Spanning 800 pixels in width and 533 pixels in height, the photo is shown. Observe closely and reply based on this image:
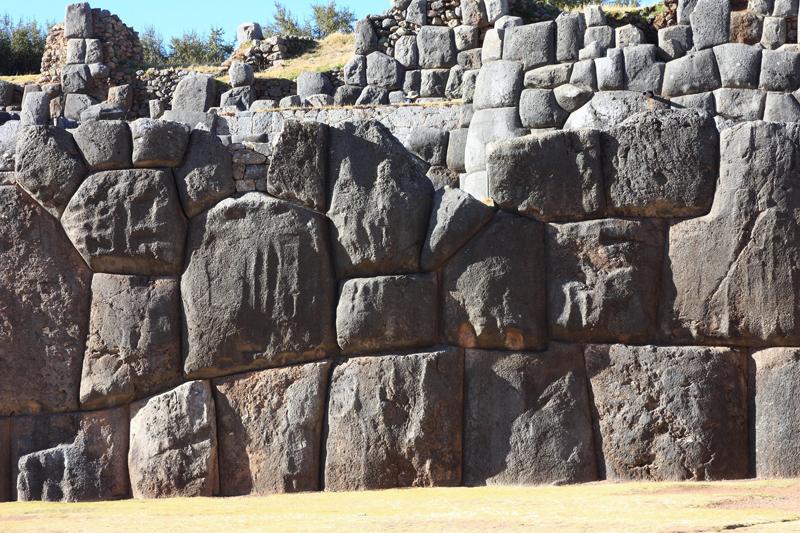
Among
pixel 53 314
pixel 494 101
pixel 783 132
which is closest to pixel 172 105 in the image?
pixel 494 101

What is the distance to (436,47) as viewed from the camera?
69.4 feet

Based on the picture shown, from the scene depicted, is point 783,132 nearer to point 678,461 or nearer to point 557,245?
point 557,245

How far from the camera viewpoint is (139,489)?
858 cm

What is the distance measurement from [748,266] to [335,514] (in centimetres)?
302

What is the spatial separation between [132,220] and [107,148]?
0.51 metres

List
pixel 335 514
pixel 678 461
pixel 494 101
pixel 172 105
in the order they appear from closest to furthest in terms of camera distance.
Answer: pixel 335 514 < pixel 678 461 < pixel 494 101 < pixel 172 105

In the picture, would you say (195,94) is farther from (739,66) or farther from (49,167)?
(49,167)

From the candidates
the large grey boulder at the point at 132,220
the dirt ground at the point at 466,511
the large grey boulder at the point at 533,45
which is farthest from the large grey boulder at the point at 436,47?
the dirt ground at the point at 466,511

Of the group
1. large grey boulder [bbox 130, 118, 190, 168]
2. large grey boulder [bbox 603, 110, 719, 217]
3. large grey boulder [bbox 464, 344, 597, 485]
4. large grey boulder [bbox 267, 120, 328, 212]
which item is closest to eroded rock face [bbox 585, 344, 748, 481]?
large grey boulder [bbox 464, 344, 597, 485]

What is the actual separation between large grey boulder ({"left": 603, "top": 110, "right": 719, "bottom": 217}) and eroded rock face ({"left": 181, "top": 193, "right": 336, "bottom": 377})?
1.91 m

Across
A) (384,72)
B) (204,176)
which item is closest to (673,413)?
(204,176)

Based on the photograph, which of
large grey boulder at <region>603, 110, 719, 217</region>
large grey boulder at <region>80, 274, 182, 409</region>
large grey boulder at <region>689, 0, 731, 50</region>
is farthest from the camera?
large grey boulder at <region>689, 0, 731, 50</region>

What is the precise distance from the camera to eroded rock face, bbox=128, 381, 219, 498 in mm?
8516

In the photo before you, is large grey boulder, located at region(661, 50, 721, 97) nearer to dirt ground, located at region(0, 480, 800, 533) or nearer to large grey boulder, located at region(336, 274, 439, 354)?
large grey boulder, located at region(336, 274, 439, 354)
